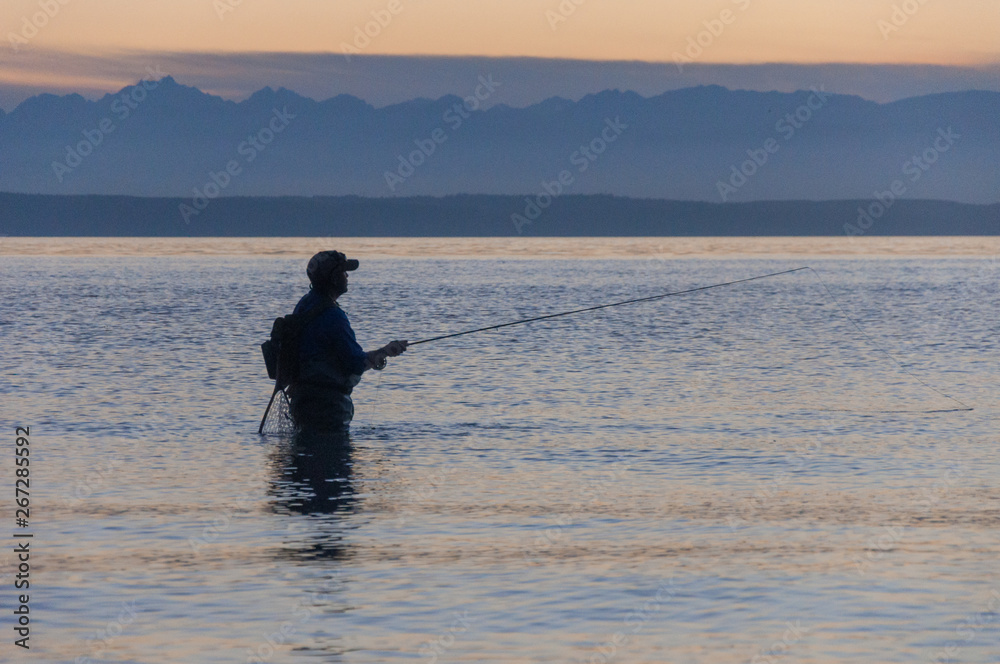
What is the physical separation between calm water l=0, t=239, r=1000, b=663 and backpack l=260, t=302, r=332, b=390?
771 millimetres

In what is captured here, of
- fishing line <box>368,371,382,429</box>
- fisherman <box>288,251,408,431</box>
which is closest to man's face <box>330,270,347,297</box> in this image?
fisherman <box>288,251,408,431</box>

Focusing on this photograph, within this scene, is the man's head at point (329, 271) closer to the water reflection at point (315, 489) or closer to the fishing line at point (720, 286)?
the fishing line at point (720, 286)

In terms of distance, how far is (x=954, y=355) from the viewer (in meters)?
26.2

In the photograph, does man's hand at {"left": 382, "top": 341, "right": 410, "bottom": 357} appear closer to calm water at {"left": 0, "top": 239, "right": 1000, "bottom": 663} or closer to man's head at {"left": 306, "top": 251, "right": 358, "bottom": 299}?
man's head at {"left": 306, "top": 251, "right": 358, "bottom": 299}

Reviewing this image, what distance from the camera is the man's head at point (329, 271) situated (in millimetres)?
12891

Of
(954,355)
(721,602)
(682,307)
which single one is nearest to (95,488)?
(721,602)

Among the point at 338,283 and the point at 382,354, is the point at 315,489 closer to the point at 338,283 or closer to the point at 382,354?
the point at 382,354

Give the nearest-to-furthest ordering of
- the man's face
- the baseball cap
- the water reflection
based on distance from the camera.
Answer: the water reflection, the baseball cap, the man's face

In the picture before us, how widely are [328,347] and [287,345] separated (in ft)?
1.27

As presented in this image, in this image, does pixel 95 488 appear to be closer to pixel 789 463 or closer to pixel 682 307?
pixel 789 463

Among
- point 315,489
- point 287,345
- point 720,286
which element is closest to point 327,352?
point 287,345

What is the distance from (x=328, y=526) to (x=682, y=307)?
39.7m

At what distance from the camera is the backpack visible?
13.1 metres

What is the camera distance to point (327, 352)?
43.3 ft
